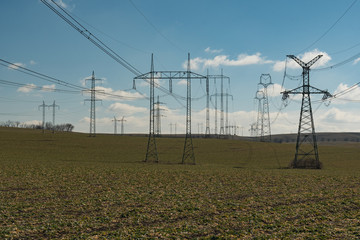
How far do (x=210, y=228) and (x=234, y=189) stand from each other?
37.3 ft

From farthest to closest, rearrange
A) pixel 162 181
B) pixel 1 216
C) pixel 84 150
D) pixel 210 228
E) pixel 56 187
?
pixel 84 150 → pixel 162 181 → pixel 56 187 → pixel 1 216 → pixel 210 228

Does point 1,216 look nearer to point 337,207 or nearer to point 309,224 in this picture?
point 309,224

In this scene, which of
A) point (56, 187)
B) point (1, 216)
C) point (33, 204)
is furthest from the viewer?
point (56, 187)

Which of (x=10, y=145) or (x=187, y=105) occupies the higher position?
(x=187, y=105)

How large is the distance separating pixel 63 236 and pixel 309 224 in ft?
34.2

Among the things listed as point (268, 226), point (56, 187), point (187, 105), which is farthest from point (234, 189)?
point (187, 105)

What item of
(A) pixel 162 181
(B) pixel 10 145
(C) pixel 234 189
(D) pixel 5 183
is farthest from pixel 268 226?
(B) pixel 10 145

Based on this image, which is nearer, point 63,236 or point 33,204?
point 63,236

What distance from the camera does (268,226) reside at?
49.2 ft

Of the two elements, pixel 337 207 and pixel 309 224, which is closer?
pixel 309 224

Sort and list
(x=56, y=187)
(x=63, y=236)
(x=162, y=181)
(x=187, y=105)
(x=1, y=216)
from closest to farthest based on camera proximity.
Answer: (x=63, y=236) < (x=1, y=216) < (x=56, y=187) < (x=162, y=181) < (x=187, y=105)

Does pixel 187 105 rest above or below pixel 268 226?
above

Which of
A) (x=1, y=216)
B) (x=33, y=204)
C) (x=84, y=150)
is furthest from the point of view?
(x=84, y=150)

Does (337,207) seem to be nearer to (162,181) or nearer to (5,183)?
(162,181)
